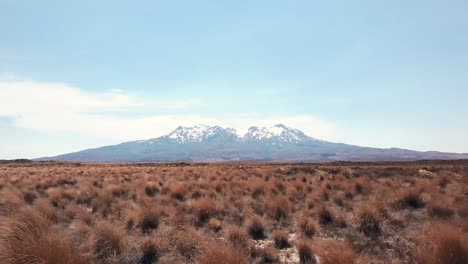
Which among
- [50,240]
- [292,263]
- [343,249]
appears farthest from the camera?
[292,263]

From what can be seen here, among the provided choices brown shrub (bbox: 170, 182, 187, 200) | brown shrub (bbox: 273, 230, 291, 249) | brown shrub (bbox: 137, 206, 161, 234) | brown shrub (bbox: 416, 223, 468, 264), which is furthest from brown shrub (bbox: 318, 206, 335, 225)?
brown shrub (bbox: 170, 182, 187, 200)

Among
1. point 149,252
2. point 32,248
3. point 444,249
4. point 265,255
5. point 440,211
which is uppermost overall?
point 32,248

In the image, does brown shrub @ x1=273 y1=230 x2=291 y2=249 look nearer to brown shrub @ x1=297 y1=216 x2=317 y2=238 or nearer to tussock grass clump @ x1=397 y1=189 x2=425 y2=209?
brown shrub @ x1=297 y1=216 x2=317 y2=238

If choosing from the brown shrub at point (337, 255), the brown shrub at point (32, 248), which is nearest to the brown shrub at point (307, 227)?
the brown shrub at point (337, 255)

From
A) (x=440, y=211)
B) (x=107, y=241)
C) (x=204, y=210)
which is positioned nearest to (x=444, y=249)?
(x=440, y=211)

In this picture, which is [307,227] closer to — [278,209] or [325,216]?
[325,216]

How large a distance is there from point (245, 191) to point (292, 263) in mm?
10833

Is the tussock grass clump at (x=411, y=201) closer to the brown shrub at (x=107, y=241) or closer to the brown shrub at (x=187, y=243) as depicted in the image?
the brown shrub at (x=187, y=243)

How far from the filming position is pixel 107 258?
282 inches

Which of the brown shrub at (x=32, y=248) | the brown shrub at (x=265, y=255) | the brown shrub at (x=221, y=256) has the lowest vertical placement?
the brown shrub at (x=265, y=255)

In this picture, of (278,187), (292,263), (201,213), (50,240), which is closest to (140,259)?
(50,240)

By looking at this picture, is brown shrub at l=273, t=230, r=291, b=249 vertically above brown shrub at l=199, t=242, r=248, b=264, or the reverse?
brown shrub at l=199, t=242, r=248, b=264

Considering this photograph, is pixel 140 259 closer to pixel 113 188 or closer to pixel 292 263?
pixel 292 263

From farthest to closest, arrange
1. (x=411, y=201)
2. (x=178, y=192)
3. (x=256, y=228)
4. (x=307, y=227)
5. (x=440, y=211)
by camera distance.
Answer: (x=178, y=192) < (x=411, y=201) < (x=440, y=211) < (x=256, y=228) < (x=307, y=227)
